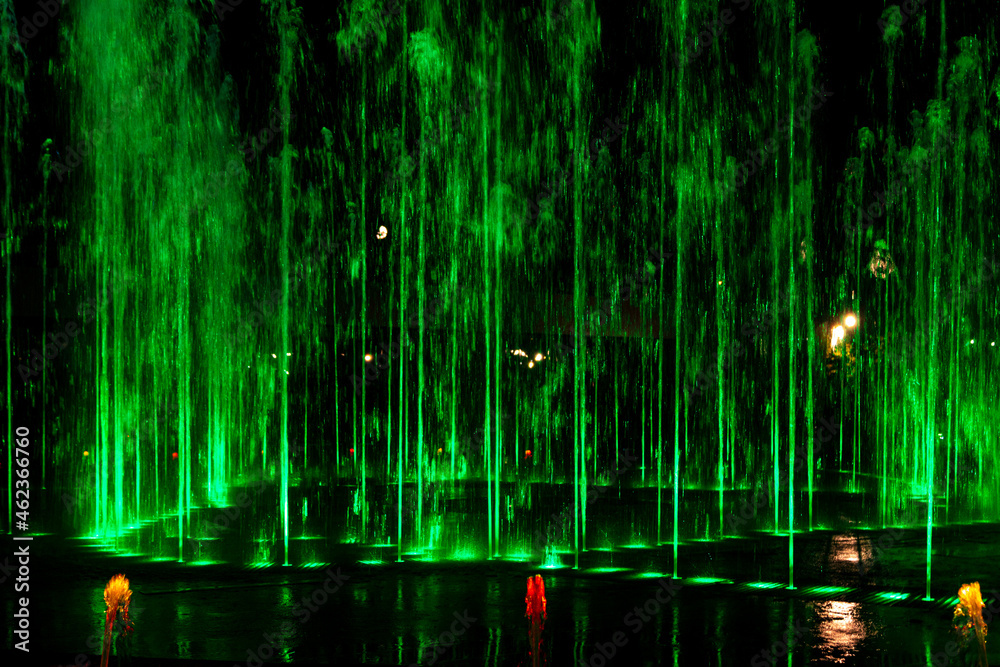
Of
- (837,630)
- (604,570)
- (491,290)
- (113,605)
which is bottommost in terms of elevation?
(604,570)

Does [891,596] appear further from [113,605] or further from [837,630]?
[113,605]

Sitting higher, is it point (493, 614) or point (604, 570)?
point (493, 614)

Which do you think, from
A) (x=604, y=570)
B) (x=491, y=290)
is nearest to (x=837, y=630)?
(x=604, y=570)

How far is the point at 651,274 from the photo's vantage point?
92.1 feet

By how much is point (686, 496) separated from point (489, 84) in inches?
301

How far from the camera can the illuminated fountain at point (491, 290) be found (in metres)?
13.4

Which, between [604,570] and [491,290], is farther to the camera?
[491,290]

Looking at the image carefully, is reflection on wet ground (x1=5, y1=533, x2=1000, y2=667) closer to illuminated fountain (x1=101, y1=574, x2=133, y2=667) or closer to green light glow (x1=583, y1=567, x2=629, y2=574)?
green light glow (x1=583, y1=567, x2=629, y2=574)

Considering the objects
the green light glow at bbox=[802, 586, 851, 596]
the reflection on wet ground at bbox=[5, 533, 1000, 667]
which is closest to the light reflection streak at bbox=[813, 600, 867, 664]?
the reflection on wet ground at bbox=[5, 533, 1000, 667]

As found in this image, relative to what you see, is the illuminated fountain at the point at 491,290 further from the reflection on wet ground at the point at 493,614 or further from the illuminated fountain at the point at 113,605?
the illuminated fountain at the point at 113,605

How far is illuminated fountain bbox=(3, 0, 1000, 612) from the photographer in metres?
13.4

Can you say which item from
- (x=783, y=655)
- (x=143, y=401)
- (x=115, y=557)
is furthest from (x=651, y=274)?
(x=783, y=655)

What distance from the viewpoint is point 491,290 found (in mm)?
28000

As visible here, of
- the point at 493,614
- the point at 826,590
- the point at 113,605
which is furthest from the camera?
the point at 826,590
